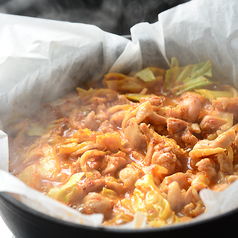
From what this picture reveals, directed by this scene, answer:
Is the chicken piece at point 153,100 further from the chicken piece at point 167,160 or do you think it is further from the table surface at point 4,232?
the table surface at point 4,232

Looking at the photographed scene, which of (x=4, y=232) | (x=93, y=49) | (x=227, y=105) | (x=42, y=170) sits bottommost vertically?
(x=4, y=232)

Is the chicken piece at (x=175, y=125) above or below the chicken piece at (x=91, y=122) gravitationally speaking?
above

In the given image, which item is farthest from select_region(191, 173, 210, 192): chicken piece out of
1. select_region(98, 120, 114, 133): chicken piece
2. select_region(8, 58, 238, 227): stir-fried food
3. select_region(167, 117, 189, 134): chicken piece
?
select_region(98, 120, 114, 133): chicken piece

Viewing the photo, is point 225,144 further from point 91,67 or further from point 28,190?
point 91,67

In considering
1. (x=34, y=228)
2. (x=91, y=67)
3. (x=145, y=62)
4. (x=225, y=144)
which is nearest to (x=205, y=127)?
(x=225, y=144)

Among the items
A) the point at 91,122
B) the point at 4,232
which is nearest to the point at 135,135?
the point at 91,122

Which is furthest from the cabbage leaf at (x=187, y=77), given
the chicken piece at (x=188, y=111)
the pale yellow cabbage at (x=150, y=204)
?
the pale yellow cabbage at (x=150, y=204)

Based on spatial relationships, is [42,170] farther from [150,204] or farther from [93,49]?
[93,49]

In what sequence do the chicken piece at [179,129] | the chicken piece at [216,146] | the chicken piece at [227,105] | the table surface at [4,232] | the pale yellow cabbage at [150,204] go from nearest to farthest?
1. the pale yellow cabbage at [150,204]
2. the chicken piece at [216,146]
3. the table surface at [4,232]
4. the chicken piece at [179,129]
5. the chicken piece at [227,105]
